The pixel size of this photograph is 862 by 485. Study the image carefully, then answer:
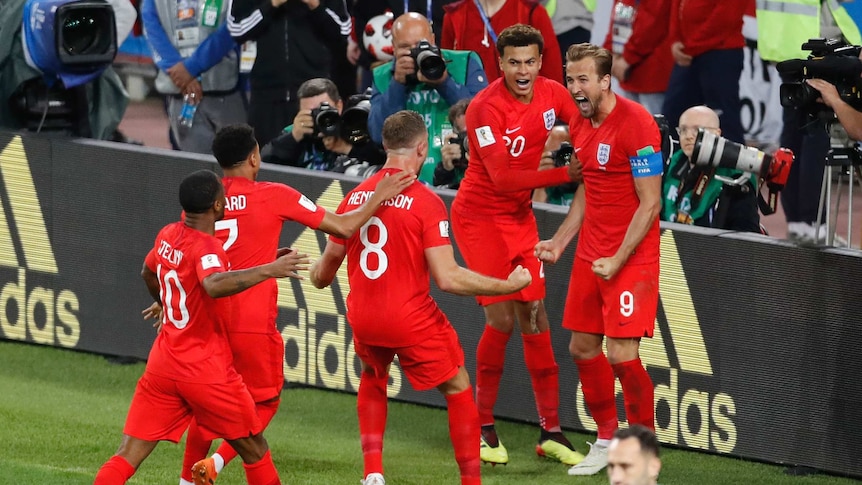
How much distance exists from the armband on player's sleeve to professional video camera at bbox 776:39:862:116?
2.42 ft

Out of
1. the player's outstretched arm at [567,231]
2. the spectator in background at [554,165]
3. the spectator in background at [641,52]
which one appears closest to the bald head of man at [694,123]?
the spectator in background at [554,165]

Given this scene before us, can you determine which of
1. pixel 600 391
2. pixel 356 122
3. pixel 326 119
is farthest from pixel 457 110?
pixel 600 391

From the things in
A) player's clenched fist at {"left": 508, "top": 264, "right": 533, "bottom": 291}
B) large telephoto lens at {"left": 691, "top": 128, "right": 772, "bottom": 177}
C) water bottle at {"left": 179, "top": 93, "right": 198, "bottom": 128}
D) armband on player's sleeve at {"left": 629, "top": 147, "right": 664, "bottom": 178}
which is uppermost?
armband on player's sleeve at {"left": 629, "top": 147, "right": 664, "bottom": 178}

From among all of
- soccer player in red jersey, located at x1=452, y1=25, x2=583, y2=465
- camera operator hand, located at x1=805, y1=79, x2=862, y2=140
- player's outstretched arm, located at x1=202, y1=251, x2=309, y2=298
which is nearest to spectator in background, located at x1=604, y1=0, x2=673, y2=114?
soccer player in red jersey, located at x1=452, y1=25, x2=583, y2=465

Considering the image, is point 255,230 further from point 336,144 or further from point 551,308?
point 336,144

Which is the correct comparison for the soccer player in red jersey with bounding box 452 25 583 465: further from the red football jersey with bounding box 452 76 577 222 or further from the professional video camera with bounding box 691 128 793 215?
the professional video camera with bounding box 691 128 793 215

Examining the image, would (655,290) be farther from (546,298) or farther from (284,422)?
(284,422)

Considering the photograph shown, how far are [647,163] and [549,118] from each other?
836mm

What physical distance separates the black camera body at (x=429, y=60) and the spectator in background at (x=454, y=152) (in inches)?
9.0

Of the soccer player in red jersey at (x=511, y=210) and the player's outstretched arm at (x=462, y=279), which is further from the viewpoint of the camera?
the soccer player in red jersey at (x=511, y=210)

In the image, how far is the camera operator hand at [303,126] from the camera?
9766 millimetres

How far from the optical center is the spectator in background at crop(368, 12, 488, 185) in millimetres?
9586

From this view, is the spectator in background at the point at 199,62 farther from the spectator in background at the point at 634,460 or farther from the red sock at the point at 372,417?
the spectator in background at the point at 634,460

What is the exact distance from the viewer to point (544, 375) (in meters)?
8.30
